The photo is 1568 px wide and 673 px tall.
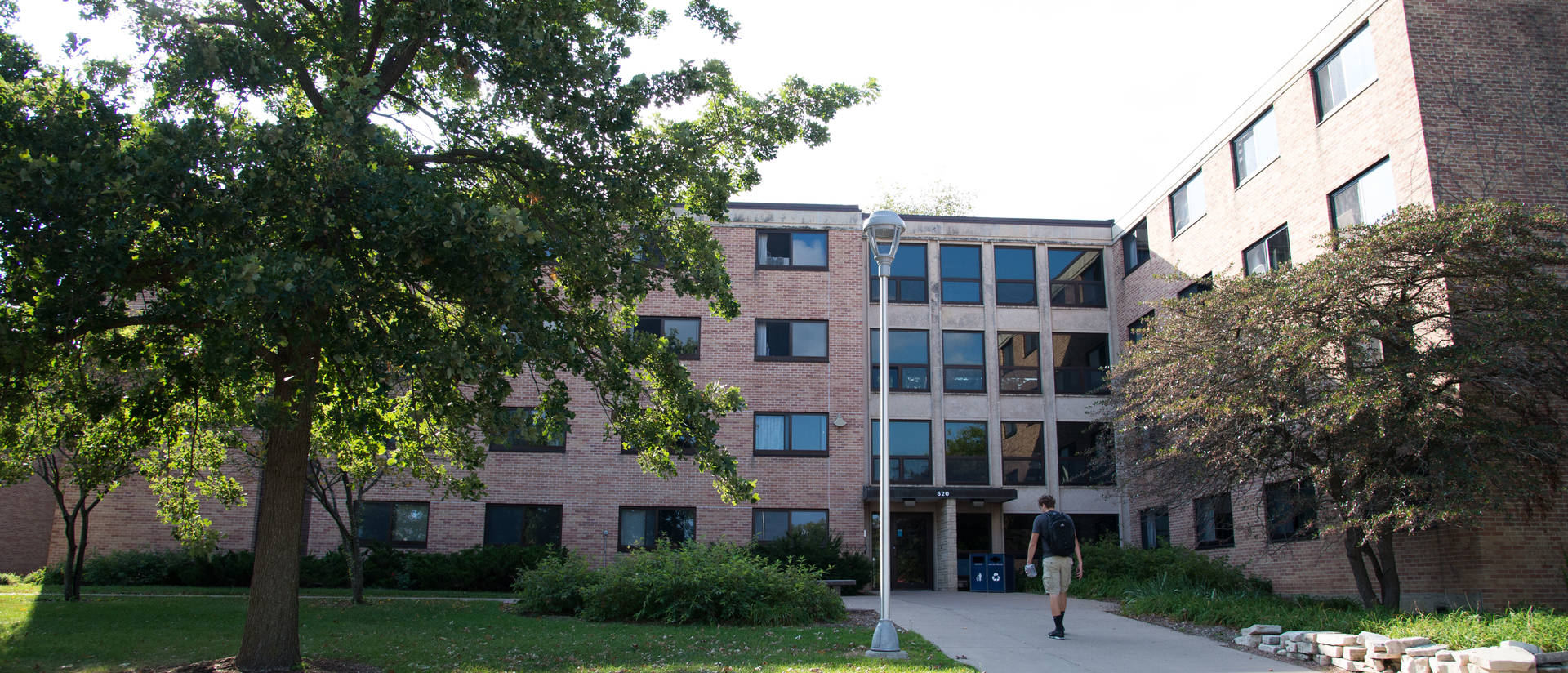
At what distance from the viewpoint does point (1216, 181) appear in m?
21.7

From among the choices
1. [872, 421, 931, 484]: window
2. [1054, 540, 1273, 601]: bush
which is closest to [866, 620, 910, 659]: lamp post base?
[1054, 540, 1273, 601]: bush

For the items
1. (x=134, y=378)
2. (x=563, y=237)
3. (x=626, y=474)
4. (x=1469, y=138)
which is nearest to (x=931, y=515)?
(x=626, y=474)

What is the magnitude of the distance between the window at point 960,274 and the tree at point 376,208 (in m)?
14.1

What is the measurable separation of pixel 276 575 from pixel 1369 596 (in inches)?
547

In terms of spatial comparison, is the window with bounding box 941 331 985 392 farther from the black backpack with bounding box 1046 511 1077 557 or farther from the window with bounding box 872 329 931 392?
the black backpack with bounding box 1046 511 1077 557

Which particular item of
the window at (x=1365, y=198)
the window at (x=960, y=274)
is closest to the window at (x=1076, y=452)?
the window at (x=960, y=274)

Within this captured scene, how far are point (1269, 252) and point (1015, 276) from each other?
7482 millimetres

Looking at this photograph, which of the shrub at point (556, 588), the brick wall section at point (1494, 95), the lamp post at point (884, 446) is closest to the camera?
the lamp post at point (884, 446)

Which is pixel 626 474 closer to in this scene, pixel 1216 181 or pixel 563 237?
pixel 563 237

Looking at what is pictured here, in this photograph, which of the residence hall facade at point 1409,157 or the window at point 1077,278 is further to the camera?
the window at point 1077,278

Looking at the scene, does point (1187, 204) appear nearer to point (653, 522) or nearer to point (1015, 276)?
point (1015, 276)

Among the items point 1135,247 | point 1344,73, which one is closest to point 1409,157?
point 1344,73

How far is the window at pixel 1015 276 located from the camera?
85.1ft

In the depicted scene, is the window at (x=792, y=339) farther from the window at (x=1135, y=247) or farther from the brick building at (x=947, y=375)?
the window at (x=1135, y=247)
